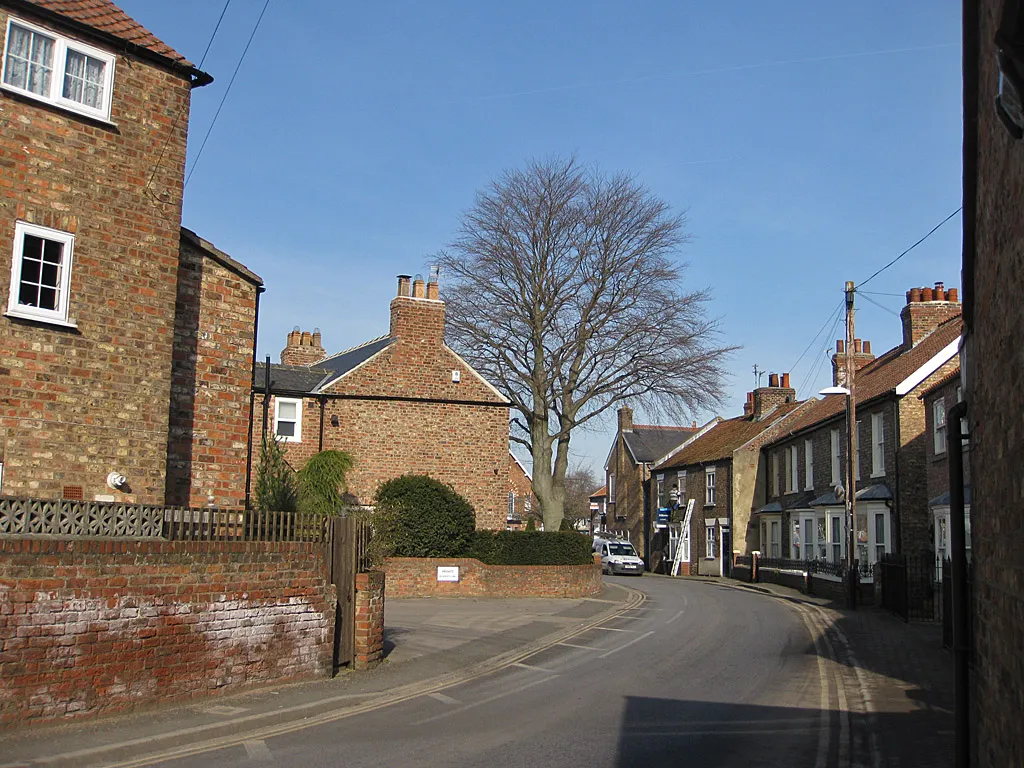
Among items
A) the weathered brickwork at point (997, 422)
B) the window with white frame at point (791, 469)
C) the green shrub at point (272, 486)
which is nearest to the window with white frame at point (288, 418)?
the green shrub at point (272, 486)

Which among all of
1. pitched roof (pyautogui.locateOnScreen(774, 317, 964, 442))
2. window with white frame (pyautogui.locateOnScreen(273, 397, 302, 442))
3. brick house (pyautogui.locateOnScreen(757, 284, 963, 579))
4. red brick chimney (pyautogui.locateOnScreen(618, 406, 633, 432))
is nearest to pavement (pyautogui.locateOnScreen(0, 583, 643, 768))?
window with white frame (pyautogui.locateOnScreen(273, 397, 302, 442))

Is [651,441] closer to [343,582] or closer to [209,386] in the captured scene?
[209,386]

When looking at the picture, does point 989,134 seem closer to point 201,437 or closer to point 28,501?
point 28,501

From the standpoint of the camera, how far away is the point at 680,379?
39.3 meters

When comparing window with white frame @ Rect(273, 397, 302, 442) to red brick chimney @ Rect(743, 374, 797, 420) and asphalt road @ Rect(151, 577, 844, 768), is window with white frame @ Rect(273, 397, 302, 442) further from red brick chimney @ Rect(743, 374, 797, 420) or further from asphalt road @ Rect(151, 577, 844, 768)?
red brick chimney @ Rect(743, 374, 797, 420)

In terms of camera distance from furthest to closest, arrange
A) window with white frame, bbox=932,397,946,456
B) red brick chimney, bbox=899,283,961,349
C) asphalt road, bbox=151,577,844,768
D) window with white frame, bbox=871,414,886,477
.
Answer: red brick chimney, bbox=899,283,961,349 → window with white frame, bbox=871,414,886,477 → window with white frame, bbox=932,397,946,456 → asphalt road, bbox=151,577,844,768

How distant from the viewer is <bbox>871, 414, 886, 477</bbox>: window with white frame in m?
32.4

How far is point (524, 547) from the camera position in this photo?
3012cm

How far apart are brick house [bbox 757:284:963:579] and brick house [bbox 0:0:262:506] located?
22.1 metres

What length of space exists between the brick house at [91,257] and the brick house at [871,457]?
72.4 feet

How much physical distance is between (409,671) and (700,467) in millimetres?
37894

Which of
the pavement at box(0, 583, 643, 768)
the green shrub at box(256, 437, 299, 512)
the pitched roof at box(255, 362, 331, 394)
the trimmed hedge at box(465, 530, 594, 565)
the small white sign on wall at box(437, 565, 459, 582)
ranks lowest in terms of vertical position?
the pavement at box(0, 583, 643, 768)

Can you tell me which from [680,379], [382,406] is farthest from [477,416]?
[680,379]

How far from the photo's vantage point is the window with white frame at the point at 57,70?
13.6 meters
